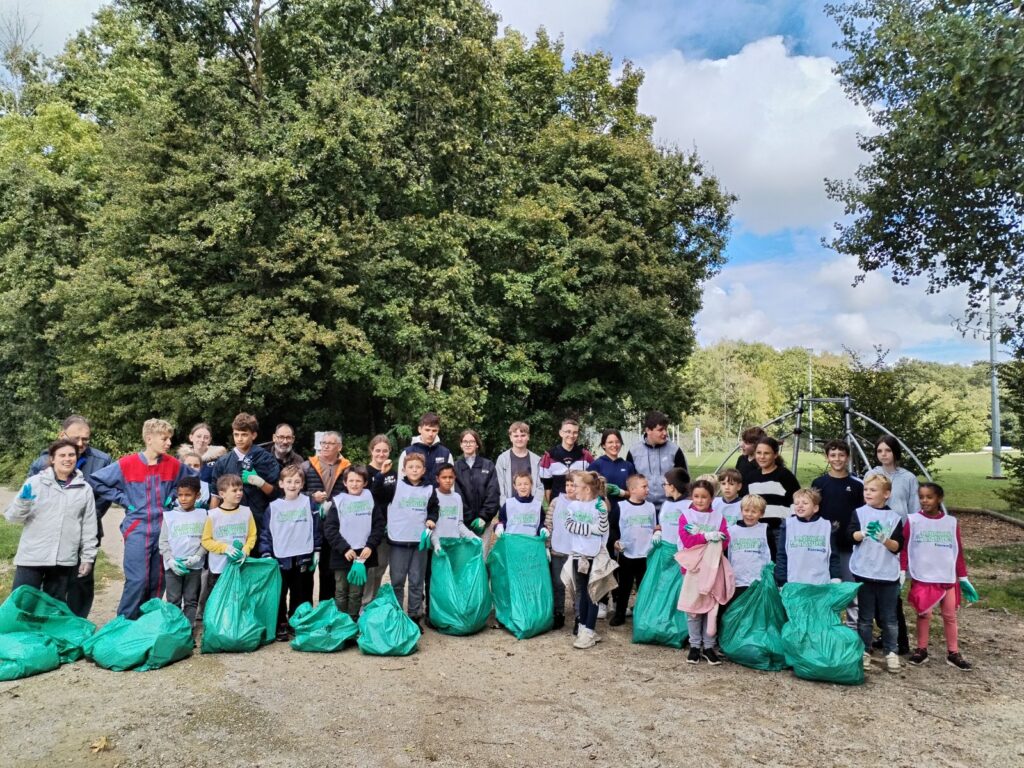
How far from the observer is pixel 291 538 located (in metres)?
5.14

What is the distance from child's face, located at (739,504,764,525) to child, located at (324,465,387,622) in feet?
8.68

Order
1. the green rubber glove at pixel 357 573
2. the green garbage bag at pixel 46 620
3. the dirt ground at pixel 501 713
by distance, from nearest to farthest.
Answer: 1. the dirt ground at pixel 501 713
2. the green garbage bag at pixel 46 620
3. the green rubber glove at pixel 357 573

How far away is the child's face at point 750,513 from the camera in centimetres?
489

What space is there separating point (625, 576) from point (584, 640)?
79 centimetres

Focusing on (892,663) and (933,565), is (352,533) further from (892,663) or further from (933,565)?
(933,565)

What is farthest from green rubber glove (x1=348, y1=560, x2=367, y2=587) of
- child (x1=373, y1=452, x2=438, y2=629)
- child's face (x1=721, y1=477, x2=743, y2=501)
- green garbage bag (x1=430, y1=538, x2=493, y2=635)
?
child's face (x1=721, y1=477, x2=743, y2=501)

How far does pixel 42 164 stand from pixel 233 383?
1012cm

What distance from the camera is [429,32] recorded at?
658 inches

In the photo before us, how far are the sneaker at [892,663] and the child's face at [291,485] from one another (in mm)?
4235

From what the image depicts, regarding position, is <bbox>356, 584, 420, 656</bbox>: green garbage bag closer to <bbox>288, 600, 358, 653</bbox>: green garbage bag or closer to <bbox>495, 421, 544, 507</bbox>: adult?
<bbox>288, 600, 358, 653</bbox>: green garbage bag

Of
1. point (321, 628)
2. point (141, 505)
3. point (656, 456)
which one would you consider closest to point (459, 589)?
point (321, 628)

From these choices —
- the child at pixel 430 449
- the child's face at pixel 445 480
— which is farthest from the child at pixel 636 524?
the child at pixel 430 449

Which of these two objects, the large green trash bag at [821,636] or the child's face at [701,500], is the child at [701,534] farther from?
the large green trash bag at [821,636]

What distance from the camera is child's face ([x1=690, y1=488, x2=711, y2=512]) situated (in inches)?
200
